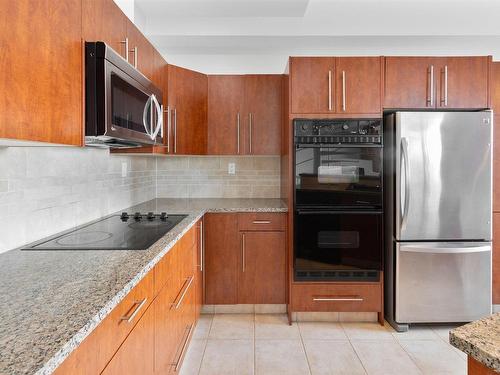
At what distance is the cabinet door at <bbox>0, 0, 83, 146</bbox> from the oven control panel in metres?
1.79

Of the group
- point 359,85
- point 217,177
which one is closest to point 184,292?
point 217,177

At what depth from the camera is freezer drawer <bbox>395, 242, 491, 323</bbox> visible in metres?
2.83

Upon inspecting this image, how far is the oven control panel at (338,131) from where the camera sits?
289 cm

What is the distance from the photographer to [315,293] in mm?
2982

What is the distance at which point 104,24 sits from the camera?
1.71 meters

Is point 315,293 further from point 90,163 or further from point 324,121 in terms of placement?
point 90,163

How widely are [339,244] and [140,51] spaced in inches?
76.9

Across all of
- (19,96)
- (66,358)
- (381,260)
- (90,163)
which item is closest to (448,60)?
(381,260)

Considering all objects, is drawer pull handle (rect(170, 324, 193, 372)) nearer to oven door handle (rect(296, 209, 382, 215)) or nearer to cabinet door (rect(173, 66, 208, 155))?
oven door handle (rect(296, 209, 382, 215))

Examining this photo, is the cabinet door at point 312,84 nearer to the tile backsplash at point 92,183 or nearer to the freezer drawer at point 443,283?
the tile backsplash at point 92,183

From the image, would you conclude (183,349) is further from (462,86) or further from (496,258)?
(462,86)

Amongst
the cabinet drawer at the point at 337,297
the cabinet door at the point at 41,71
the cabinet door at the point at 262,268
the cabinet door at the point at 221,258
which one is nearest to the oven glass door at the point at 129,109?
the cabinet door at the point at 41,71

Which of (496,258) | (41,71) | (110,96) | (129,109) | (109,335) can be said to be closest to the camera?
(109,335)

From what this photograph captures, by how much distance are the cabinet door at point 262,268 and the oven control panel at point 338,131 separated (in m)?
0.81
